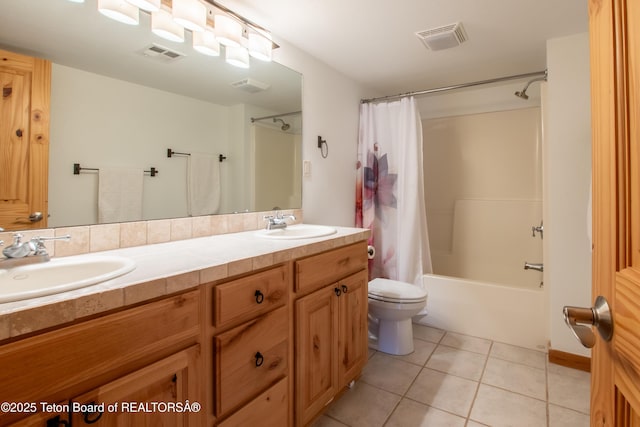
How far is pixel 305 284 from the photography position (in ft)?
4.34

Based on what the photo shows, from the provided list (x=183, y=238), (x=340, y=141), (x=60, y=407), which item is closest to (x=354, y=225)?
(x=340, y=141)

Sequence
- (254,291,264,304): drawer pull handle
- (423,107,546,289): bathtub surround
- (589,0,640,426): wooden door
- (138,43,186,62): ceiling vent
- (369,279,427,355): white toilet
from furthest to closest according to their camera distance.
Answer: (423,107,546,289): bathtub surround < (369,279,427,355): white toilet < (138,43,186,62): ceiling vent < (254,291,264,304): drawer pull handle < (589,0,640,426): wooden door

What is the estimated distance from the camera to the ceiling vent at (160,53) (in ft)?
4.50

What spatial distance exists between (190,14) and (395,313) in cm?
205

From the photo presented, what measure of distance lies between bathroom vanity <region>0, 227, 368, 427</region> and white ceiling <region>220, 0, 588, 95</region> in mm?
1264

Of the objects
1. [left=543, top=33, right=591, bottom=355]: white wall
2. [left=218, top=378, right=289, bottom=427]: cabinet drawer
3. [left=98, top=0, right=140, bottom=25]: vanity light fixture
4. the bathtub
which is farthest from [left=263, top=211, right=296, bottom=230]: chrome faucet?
[left=543, top=33, right=591, bottom=355]: white wall

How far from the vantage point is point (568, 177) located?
1957mm

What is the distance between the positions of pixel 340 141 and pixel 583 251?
1825mm

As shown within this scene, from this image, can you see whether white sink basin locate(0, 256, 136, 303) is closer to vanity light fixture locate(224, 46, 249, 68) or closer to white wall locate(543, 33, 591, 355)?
vanity light fixture locate(224, 46, 249, 68)

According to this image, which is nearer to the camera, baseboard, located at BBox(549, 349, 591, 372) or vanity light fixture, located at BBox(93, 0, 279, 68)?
vanity light fixture, located at BBox(93, 0, 279, 68)

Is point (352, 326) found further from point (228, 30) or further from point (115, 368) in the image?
point (228, 30)

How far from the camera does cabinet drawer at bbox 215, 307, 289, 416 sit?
3.20 ft

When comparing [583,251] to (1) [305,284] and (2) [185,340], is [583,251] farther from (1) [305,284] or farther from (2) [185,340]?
(2) [185,340]

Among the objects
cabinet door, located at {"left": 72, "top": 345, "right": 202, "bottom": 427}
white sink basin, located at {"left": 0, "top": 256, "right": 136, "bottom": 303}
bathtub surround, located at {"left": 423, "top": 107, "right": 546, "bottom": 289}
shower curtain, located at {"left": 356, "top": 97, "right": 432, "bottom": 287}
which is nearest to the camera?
cabinet door, located at {"left": 72, "top": 345, "right": 202, "bottom": 427}
